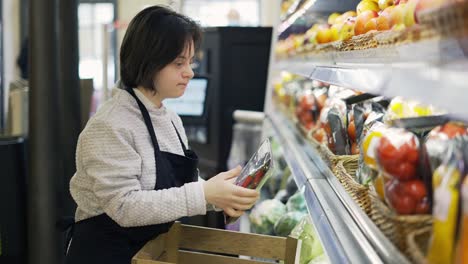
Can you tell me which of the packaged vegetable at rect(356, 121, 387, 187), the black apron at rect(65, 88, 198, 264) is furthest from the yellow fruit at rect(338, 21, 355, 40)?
the black apron at rect(65, 88, 198, 264)

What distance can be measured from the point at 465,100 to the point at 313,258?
1443 mm

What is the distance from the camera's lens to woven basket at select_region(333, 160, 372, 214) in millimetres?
1383

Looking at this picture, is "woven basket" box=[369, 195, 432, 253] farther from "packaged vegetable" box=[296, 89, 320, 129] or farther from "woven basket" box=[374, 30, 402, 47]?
"packaged vegetable" box=[296, 89, 320, 129]

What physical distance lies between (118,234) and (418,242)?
907 mm


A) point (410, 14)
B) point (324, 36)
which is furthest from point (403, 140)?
point (324, 36)

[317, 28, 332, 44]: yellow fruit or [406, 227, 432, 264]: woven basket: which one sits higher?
[317, 28, 332, 44]: yellow fruit

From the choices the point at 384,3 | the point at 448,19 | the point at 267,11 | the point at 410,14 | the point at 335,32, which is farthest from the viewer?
the point at 267,11

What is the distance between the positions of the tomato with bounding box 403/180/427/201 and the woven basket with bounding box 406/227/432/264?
7cm

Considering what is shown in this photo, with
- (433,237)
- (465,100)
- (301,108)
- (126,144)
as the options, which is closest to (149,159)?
(126,144)

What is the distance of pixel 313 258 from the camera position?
6.82 feet

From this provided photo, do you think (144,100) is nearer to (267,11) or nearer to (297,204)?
(297,204)

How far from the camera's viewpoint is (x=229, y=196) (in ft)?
4.98

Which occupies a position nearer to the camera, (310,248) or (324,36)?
(310,248)

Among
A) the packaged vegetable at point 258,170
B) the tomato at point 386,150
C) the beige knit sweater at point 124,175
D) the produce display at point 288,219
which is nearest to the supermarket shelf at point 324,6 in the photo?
the produce display at point 288,219
